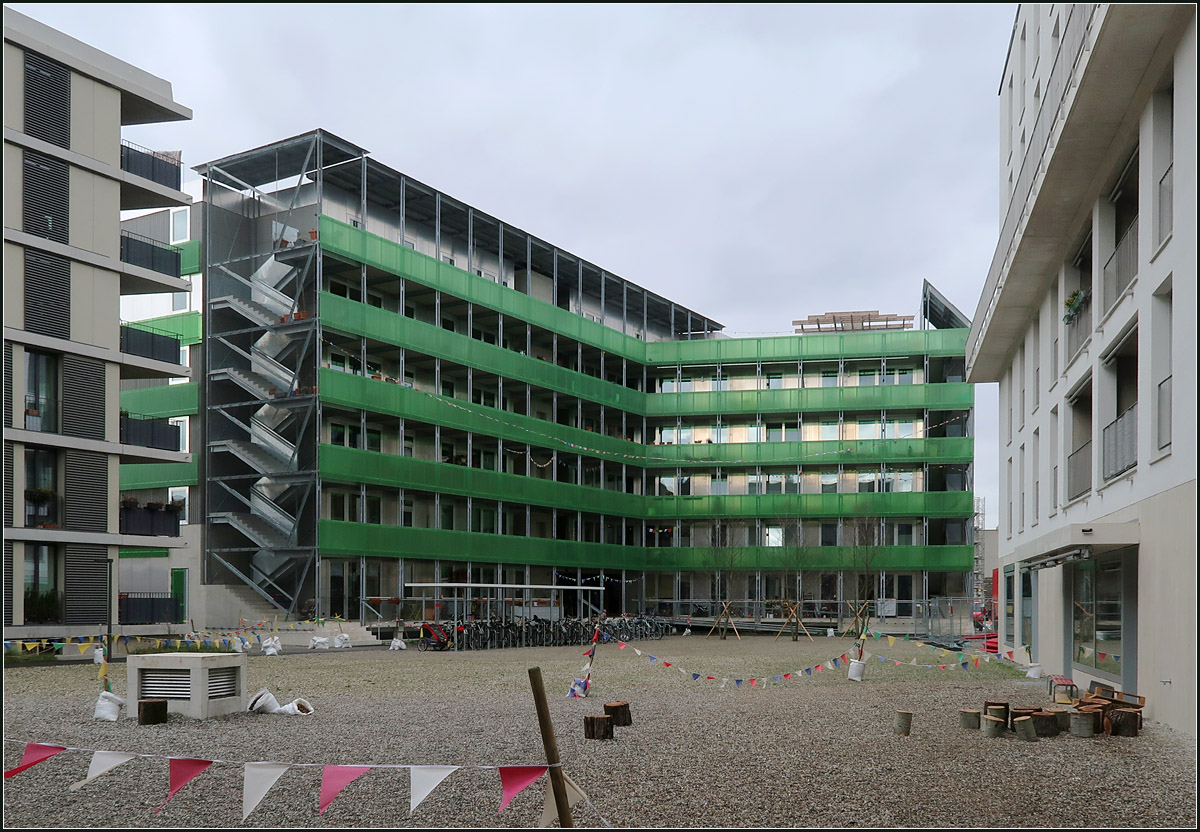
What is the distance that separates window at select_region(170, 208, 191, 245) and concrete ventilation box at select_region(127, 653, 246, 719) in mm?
36457

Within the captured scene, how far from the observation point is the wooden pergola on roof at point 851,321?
2579 inches

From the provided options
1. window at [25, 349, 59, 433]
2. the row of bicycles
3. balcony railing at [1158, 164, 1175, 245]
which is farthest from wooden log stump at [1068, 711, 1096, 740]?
window at [25, 349, 59, 433]

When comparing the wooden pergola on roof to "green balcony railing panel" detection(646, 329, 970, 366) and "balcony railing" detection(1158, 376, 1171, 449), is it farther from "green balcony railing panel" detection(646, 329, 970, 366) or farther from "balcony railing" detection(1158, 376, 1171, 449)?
"balcony railing" detection(1158, 376, 1171, 449)

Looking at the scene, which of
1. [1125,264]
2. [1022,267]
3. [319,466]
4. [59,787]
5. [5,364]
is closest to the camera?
[59,787]

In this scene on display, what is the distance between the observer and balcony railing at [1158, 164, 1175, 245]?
16.4 meters

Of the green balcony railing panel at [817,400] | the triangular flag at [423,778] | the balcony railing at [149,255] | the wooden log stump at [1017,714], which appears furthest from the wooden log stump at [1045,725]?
the green balcony railing panel at [817,400]

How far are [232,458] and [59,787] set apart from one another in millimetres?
38207

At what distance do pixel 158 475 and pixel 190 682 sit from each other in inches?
1370

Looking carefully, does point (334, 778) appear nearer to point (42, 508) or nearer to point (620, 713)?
point (620, 713)

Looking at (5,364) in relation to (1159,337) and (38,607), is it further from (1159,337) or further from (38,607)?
(1159,337)

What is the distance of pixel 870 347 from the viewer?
6419cm

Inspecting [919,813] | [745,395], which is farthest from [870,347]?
[919,813]

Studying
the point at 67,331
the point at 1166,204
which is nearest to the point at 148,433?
the point at 67,331

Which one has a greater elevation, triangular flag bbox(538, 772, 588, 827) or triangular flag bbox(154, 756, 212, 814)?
triangular flag bbox(154, 756, 212, 814)
